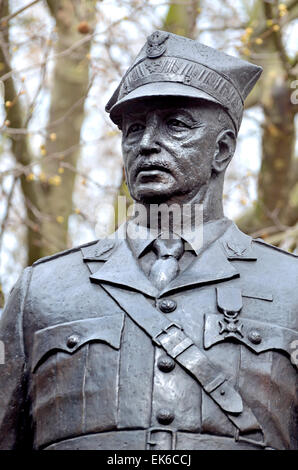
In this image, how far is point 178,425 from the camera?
19.3ft

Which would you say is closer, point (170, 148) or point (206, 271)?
point (206, 271)

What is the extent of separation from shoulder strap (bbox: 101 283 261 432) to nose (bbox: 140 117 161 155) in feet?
2.70

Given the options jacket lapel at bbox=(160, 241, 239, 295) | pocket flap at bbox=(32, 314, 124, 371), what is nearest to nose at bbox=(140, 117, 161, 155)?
jacket lapel at bbox=(160, 241, 239, 295)

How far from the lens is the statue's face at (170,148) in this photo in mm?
6559

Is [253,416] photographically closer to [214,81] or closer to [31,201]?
[214,81]

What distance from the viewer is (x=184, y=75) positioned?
6688 mm

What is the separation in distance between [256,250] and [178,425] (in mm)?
1233

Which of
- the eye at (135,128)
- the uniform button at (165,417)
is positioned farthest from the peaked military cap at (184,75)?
the uniform button at (165,417)

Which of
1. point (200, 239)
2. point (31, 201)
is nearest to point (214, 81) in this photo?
point (200, 239)

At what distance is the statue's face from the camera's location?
6.56 m

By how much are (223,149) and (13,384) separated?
1.74 metres

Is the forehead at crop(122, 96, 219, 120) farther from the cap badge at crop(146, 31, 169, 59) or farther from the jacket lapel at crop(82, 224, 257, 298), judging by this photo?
the jacket lapel at crop(82, 224, 257, 298)

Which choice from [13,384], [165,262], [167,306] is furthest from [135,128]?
[13,384]

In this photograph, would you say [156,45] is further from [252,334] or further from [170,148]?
[252,334]
